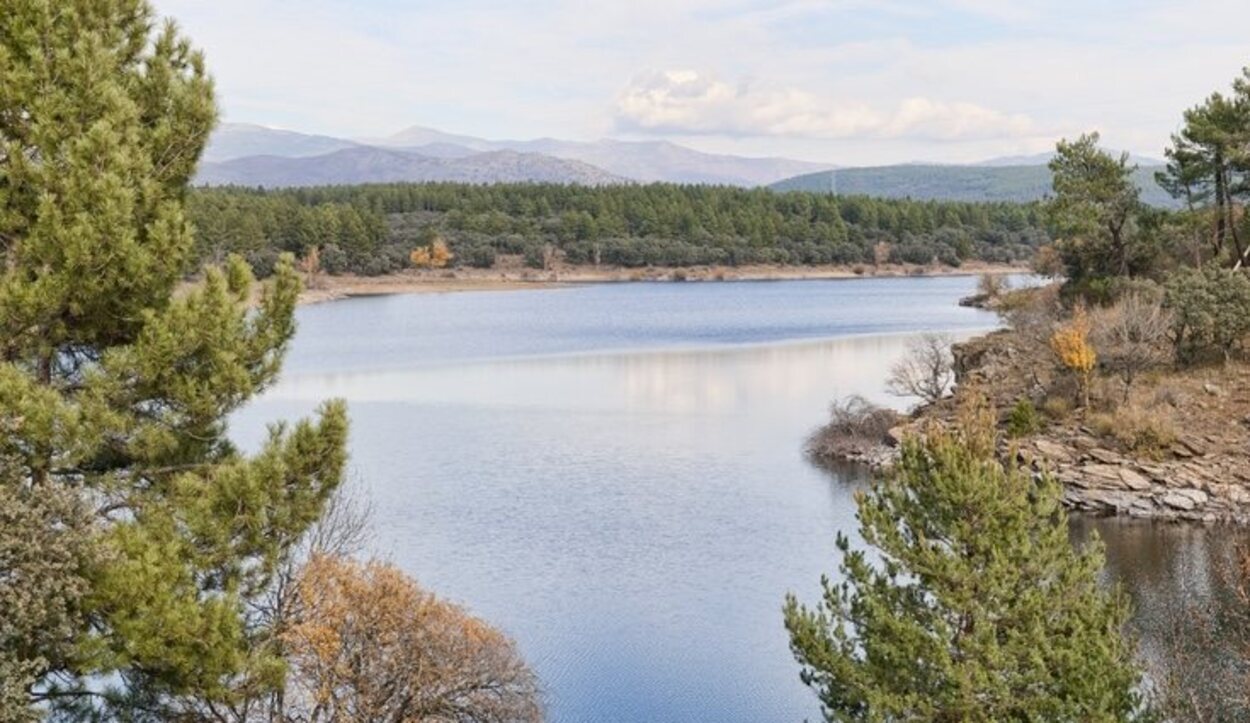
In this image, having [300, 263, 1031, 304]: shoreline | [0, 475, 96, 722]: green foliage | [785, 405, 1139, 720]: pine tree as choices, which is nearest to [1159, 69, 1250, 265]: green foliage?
[785, 405, 1139, 720]: pine tree

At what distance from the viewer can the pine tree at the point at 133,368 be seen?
1389 cm

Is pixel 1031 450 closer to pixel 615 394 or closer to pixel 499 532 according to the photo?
pixel 499 532

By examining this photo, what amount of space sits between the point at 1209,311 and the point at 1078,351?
474 cm

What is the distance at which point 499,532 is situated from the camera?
118 ft

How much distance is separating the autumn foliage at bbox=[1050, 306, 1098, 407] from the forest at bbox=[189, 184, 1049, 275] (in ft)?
369

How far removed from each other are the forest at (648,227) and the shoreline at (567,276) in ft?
4.23

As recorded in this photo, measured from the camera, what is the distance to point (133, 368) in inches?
577

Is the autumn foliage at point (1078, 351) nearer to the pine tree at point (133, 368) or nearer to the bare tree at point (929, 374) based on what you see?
the bare tree at point (929, 374)

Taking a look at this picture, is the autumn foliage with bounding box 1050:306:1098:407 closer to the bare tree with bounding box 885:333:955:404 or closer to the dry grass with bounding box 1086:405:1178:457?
the dry grass with bounding box 1086:405:1178:457

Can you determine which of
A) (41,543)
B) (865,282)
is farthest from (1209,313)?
(865,282)

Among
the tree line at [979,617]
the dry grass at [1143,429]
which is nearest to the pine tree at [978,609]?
the tree line at [979,617]

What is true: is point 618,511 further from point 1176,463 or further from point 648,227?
point 648,227

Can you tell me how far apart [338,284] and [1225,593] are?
12535 centimetres

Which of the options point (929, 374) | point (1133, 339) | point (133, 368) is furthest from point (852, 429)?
point (133, 368)
